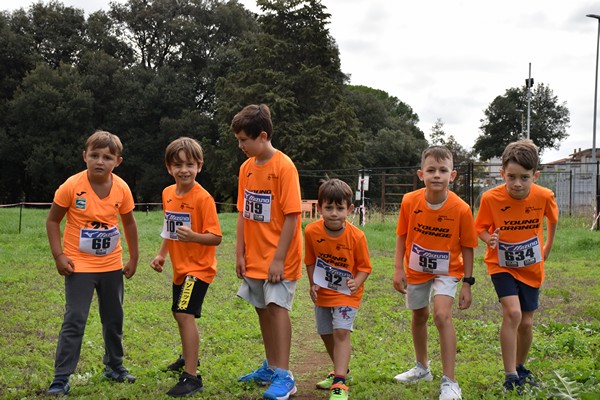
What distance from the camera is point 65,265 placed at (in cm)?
449

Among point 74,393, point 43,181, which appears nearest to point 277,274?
point 74,393

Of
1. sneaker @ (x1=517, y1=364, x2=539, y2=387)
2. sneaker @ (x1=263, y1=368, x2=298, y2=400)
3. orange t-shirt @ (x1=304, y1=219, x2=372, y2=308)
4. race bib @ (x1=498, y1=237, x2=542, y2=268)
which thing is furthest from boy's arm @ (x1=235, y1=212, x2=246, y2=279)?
sneaker @ (x1=517, y1=364, x2=539, y2=387)

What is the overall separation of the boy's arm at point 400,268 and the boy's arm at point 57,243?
92.2 inches

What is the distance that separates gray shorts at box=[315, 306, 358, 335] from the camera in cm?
453

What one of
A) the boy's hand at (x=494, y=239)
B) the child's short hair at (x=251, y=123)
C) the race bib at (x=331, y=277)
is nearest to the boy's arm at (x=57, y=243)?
the child's short hair at (x=251, y=123)

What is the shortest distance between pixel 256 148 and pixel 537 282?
2255 millimetres

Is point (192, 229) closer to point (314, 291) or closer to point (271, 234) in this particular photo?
point (271, 234)

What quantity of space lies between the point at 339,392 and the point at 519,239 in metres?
1.70

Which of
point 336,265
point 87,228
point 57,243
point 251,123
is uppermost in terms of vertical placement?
point 251,123

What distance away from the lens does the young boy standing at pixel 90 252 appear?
176 inches

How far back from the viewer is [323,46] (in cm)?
4178

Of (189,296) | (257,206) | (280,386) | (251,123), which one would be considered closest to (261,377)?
(280,386)

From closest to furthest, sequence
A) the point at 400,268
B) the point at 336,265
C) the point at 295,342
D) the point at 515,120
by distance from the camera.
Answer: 1. the point at 336,265
2. the point at 400,268
3. the point at 295,342
4. the point at 515,120

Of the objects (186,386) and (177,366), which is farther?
(177,366)
